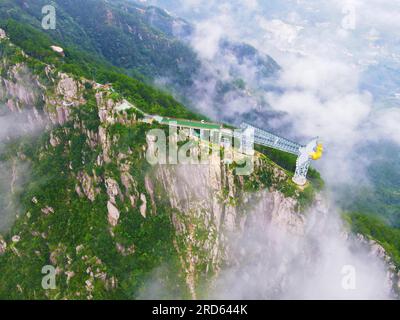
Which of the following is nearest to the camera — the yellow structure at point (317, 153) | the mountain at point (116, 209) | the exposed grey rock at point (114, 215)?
the yellow structure at point (317, 153)

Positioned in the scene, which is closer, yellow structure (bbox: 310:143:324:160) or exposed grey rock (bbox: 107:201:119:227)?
yellow structure (bbox: 310:143:324:160)

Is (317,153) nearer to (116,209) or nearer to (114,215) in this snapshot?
(116,209)

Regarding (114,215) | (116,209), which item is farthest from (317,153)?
(114,215)

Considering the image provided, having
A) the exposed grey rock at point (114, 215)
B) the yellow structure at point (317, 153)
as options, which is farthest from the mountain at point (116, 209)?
the yellow structure at point (317, 153)

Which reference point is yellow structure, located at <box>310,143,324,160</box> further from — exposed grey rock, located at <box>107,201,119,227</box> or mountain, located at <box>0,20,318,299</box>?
exposed grey rock, located at <box>107,201,119,227</box>

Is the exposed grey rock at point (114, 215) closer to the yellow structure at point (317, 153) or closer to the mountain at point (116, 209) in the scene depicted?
the mountain at point (116, 209)

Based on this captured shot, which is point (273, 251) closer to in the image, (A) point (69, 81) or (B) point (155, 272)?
(B) point (155, 272)

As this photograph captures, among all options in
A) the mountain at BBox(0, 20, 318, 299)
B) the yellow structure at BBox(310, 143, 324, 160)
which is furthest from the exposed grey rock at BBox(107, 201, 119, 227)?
the yellow structure at BBox(310, 143, 324, 160)

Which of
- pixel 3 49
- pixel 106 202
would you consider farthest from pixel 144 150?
pixel 3 49
